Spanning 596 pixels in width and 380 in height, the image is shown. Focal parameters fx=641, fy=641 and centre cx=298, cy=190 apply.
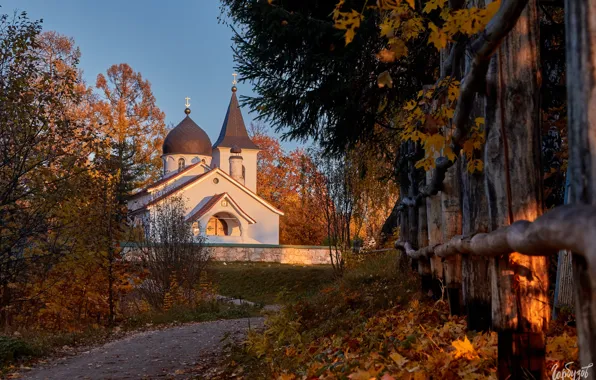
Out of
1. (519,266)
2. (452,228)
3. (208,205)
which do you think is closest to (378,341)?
(452,228)

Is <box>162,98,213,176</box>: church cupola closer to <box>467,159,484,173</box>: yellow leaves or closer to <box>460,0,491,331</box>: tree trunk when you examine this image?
<box>460,0,491,331</box>: tree trunk

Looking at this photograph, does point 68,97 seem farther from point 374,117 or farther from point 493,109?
point 493,109

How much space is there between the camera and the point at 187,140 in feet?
174

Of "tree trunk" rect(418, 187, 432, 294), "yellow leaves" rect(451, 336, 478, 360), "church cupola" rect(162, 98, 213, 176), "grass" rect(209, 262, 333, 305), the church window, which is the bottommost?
"grass" rect(209, 262, 333, 305)

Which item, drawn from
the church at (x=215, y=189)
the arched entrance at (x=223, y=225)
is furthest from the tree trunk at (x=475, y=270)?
the arched entrance at (x=223, y=225)

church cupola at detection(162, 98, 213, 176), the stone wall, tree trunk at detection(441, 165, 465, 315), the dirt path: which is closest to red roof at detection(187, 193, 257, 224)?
church cupola at detection(162, 98, 213, 176)

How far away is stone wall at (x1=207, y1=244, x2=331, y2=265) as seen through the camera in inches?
1359

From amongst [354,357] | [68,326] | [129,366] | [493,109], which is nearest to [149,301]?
[68,326]

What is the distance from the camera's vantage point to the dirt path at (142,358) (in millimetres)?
7922

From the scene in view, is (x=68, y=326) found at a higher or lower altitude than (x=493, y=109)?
lower

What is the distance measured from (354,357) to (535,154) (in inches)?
75.1

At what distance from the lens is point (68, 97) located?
11164mm

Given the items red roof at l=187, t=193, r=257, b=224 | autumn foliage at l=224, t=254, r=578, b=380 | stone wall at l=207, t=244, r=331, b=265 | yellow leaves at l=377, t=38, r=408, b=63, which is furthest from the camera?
red roof at l=187, t=193, r=257, b=224

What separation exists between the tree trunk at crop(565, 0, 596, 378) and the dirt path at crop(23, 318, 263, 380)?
6392 millimetres
